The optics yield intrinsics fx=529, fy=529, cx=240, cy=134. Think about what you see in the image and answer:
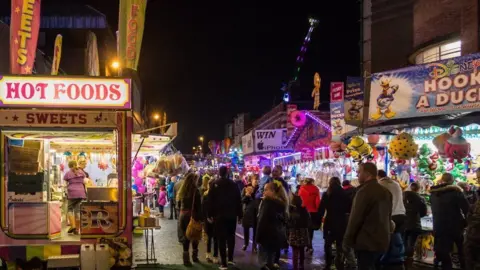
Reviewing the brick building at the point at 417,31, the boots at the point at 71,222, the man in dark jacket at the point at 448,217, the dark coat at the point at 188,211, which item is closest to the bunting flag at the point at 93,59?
the boots at the point at 71,222

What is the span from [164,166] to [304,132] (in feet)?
30.4

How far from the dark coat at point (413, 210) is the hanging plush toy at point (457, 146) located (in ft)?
3.36

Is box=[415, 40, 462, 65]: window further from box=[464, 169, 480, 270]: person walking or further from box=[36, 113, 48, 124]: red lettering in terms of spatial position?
box=[36, 113, 48, 124]: red lettering

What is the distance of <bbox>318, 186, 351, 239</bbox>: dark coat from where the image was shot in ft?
31.4

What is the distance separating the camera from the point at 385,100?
12078 millimetres

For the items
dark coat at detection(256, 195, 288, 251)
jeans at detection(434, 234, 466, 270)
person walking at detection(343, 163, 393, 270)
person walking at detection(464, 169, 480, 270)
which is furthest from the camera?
jeans at detection(434, 234, 466, 270)

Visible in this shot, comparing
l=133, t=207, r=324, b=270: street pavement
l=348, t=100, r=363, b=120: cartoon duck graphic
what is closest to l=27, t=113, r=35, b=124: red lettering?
l=133, t=207, r=324, b=270: street pavement

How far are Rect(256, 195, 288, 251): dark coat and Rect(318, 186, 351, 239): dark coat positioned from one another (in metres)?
1.58

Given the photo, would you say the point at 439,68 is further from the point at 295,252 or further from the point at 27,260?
the point at 27,260

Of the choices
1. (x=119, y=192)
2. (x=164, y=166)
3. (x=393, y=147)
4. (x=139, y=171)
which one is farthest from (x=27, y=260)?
(x=139, y=171)

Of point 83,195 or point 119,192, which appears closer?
point 119,192

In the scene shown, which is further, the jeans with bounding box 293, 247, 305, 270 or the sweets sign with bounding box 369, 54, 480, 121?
the sweets sign with bounding box 369, 54, 480, 121

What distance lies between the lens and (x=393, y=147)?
10.9 meters

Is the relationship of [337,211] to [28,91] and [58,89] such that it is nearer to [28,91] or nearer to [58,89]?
[58,89]
